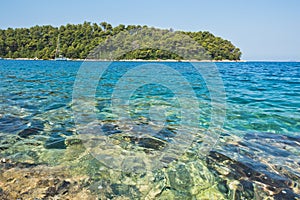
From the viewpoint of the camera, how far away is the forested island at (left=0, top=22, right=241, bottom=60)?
11744cm

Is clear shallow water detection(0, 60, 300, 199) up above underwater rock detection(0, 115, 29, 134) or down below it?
above

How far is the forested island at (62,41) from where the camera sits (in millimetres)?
117438

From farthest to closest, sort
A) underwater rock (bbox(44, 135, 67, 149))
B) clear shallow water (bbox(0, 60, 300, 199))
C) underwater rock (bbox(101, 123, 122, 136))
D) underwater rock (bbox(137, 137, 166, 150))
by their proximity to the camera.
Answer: underwater rock (bbox(101, 123, 122, 136))
underwater rock (bbox(137, 137, 166, 150))
underwater rock (bbox(44, 135, 67, 149))
clear shallow water (bbox(0, 60, 300, 199))

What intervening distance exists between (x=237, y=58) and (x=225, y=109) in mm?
139554

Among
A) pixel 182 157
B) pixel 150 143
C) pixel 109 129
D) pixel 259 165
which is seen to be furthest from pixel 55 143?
pixel 259 165

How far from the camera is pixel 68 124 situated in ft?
20.3

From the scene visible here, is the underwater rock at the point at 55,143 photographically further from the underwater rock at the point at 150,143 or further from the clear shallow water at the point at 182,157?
the underwater rock at the point at 150,143

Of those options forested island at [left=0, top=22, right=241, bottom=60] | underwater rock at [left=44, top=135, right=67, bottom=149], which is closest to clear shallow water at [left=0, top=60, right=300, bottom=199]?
underwater rock at [left=44, top=135, right=67, bottom=149]

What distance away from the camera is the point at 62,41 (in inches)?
5098

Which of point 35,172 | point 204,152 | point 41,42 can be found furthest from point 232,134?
point 41,42

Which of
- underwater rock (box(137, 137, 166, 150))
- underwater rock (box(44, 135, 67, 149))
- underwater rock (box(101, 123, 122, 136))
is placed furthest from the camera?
underwater rock (box(101, 123, 122, 136))

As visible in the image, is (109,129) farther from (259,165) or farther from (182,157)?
(259,165)

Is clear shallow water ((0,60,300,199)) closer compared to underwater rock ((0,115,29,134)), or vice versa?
clear shallow water ((0,60,300,199))

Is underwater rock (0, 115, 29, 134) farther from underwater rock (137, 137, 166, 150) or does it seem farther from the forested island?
the forested island
